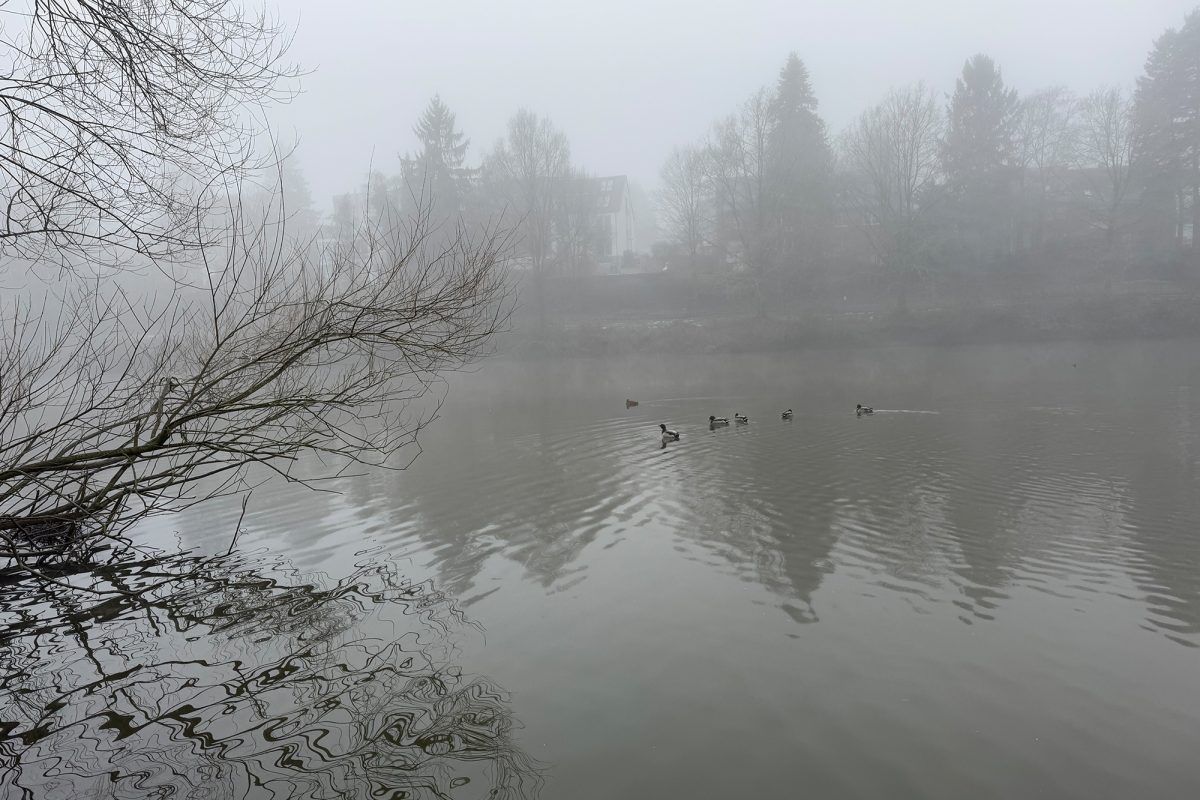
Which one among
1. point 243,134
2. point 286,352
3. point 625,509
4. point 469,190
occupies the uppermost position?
point 469,190

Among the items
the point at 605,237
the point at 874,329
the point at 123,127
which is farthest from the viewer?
the point at 605,237

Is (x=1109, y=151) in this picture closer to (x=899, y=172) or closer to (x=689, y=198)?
(x=899, y=172)

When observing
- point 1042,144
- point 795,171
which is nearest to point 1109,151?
point 1042,144

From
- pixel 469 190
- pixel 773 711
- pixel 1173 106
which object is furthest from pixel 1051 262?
pixel 773 711

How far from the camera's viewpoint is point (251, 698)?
5.85 m

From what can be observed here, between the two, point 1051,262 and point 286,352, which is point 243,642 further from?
point 1051,262

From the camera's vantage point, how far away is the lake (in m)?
4.82

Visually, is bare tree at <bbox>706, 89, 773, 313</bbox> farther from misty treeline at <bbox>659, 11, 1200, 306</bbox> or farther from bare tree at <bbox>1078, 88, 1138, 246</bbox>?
bare tree at <bbox>1078, 88, 1138, 246</bbox>

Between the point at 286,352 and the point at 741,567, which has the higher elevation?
the point at 286,352

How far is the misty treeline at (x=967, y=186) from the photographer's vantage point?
129 ft

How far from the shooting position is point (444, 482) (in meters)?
14.1

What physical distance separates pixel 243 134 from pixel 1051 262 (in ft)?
147

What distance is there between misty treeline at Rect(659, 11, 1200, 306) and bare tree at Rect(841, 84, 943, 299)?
0.10 metres

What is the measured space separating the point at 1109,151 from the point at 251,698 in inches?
1896
